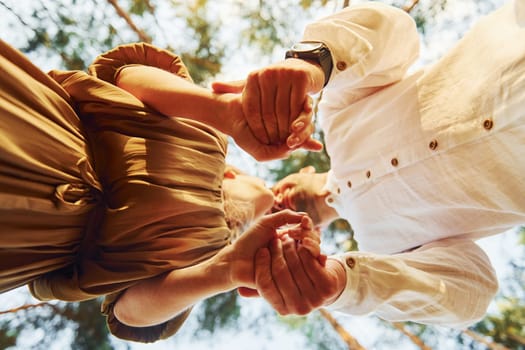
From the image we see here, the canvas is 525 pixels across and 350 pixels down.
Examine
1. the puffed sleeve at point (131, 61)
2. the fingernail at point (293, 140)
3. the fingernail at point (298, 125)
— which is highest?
the puffed sleeve at point (131, 61)

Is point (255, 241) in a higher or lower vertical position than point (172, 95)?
lower

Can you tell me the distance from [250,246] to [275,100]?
0.92 ft

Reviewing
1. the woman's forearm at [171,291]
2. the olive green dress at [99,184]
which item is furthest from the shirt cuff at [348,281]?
the olive green dress at [99,184]

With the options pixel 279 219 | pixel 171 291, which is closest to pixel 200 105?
pixel 279 219

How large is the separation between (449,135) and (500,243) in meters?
1.02

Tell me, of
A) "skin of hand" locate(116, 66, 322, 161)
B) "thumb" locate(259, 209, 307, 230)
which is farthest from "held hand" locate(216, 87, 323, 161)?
"thumb" locate(259, 209, 307, 230)

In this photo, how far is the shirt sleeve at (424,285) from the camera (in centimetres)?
75

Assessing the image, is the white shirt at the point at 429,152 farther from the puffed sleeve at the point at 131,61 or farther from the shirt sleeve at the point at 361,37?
the puffed sleeve at the point at 131,61

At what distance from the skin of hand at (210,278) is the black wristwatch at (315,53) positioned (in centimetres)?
33

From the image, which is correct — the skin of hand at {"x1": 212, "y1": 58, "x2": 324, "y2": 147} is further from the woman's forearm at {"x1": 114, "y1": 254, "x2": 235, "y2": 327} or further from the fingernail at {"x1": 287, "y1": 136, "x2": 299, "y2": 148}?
the woman's forearm at {"x1": 114, "y1": 254, "x2": 235, "y2": 327}

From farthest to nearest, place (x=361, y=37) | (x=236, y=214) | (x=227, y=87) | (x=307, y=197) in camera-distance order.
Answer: (x=307, y=197) < (x=236, y=214) < (x=361, y=37) < (x=227, y=87)

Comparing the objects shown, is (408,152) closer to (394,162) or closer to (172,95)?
(394,162)

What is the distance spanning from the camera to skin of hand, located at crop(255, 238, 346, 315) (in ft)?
2.11

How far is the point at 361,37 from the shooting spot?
0.84 meters
